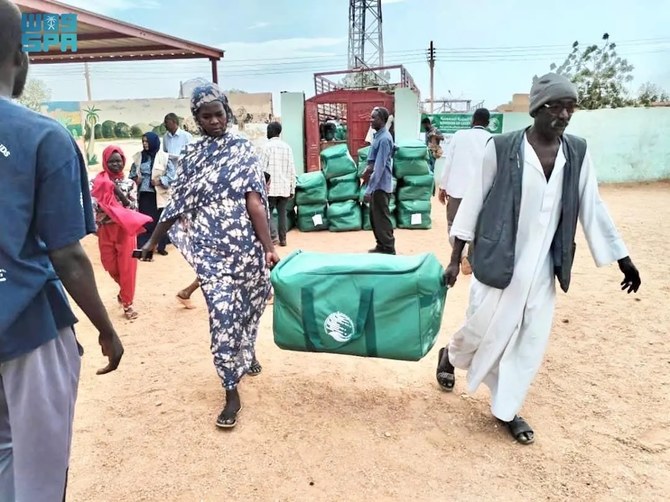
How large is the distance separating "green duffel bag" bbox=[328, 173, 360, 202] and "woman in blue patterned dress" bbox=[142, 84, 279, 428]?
5.36 meters

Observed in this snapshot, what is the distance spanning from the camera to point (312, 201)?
27.0ft

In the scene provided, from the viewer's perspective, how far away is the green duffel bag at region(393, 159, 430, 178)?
7969 millimetres

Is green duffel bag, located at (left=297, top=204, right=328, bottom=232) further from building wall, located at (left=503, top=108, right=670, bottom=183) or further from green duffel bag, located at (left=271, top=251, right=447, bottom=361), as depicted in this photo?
building wall, located at (left=503, top=108, right=670, bottom=183)

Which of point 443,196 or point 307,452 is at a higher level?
point 443,196

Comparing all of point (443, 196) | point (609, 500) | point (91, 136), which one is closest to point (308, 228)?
point (443, 196)

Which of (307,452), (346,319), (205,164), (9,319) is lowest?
(307,452)

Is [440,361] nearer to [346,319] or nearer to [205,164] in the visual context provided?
[346,319]

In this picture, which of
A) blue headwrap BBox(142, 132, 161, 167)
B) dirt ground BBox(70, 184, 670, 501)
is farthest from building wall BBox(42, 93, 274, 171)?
dirt ground BBox(70, 184, 670, 501)

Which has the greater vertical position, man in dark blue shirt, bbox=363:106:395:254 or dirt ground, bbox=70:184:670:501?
man in dark blue shirt, bbox=363:106:395:254

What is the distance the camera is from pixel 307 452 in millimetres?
2629

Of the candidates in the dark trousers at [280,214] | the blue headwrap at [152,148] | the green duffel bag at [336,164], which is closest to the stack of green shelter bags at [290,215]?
the green duffel bag at [336,164]

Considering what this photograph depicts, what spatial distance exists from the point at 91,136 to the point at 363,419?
13.4m

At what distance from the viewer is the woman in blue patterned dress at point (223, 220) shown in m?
2.74

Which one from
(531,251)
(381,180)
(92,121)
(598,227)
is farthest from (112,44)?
(598,227)
